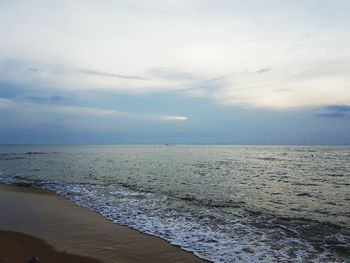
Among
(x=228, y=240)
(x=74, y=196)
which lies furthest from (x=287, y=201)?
(x=74, y=196)

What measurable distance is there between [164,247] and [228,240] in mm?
2458

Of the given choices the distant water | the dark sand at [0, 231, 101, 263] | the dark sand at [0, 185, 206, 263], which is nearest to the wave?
the distant water

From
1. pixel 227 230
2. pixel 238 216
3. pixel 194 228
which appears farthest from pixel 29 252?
pixel 238 216

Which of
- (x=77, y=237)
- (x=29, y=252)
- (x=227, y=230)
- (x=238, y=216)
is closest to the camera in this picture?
(x=29, y=252)

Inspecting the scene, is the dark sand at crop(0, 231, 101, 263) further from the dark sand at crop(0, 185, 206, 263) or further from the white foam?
the white foam

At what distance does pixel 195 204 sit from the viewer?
1962 cm

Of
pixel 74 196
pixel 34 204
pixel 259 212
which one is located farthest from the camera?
pixel 74 196

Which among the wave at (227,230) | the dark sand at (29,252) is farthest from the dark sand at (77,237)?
the wave at (227,230)

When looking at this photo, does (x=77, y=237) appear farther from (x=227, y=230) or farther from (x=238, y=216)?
(x=238, y=216)

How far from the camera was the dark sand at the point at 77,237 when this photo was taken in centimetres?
1009

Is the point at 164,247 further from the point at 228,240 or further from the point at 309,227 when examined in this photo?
the point at 309,227

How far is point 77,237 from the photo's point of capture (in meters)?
12.0

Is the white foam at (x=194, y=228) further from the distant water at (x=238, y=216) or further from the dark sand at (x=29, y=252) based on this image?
the dark sand at (x=29, y=252)

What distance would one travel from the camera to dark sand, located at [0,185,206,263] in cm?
1009
